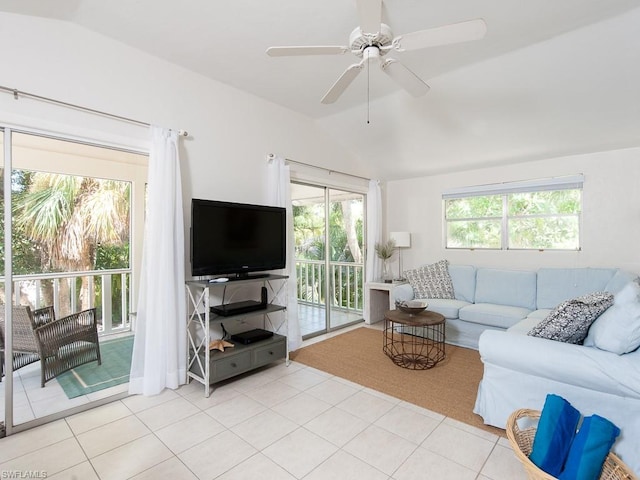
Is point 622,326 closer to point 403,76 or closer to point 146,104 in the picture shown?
point 403,76

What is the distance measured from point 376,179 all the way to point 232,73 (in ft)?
9.39

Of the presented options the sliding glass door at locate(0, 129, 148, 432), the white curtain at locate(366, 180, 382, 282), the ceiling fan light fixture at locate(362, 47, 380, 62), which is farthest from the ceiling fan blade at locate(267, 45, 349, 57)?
the white curtain at locate(366, 180, 382, 282)

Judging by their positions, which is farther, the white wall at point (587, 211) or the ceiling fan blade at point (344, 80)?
the white wall at point (587, 211)

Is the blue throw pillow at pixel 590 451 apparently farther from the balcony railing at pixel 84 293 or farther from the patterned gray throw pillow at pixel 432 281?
the balcony railing at pixel 84 293

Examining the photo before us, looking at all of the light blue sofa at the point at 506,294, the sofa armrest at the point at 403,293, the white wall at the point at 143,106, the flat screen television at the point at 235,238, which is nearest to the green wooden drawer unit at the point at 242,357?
the flat screen television at the point at 235,238

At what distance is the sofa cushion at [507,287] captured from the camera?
12.9 ft

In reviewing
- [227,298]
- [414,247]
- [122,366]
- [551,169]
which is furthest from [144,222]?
[551,169]

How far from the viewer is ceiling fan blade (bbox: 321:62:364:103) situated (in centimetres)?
207

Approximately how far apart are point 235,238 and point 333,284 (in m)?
2.14

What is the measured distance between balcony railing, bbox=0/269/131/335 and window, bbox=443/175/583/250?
424 cm

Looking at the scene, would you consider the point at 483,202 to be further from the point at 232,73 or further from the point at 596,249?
the point at 232,73

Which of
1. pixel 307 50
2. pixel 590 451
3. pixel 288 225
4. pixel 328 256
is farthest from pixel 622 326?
pixel 328 256

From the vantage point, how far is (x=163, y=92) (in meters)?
2.88

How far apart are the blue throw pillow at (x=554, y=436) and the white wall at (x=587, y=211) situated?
9.19ft
